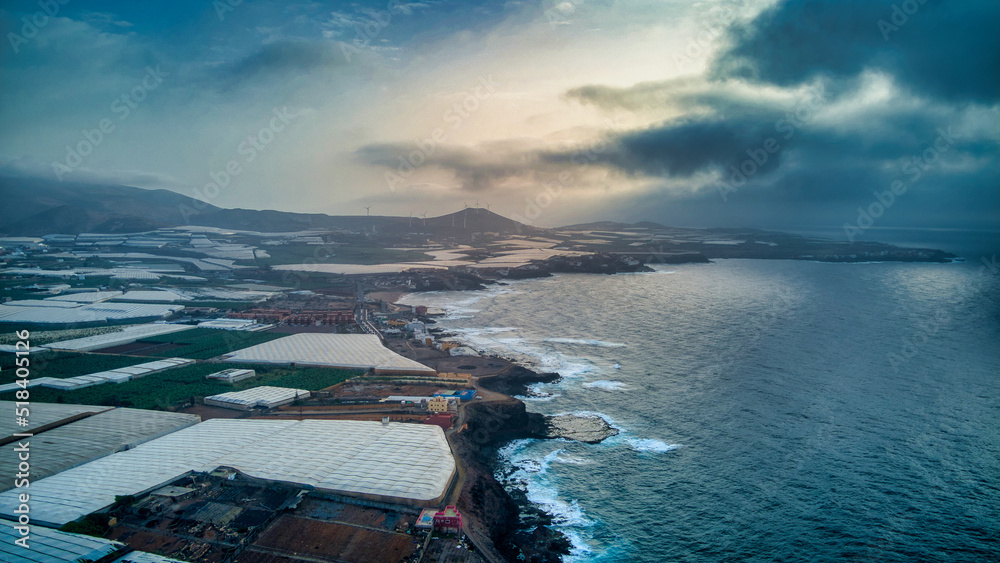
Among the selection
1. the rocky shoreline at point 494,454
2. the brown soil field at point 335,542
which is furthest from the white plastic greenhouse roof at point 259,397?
the brown soil field at point 335,542

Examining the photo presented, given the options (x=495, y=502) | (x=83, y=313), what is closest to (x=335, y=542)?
(x=495, y=502)

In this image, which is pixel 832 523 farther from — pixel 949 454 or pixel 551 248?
pixel 551 248

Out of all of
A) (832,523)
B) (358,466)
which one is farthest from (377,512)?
(832,523)

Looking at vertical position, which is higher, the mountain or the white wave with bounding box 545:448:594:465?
the mountain

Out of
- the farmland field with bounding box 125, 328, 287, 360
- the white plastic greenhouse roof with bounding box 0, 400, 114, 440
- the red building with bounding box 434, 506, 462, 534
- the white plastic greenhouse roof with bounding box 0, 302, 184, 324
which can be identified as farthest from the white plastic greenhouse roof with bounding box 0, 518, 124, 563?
the white plastic greenhouse roof with bounding box 0, 302, 184, 324

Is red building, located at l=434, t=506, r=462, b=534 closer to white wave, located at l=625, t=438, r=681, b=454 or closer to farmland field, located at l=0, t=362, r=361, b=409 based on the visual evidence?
white wave, located at l=625, t=438, r=681, b=454

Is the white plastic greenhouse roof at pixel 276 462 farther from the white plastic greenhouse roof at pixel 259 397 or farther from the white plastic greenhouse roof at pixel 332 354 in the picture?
the white plastic greenhouse roof at pixel 332 354
